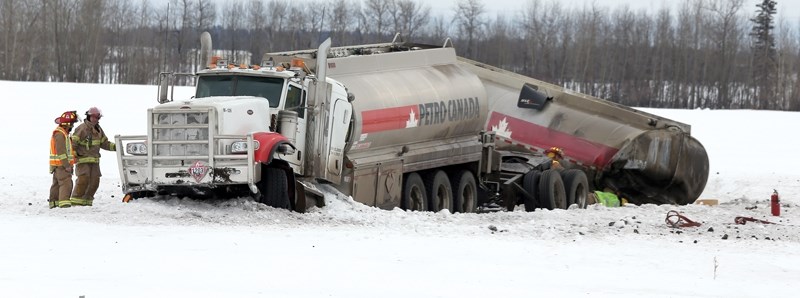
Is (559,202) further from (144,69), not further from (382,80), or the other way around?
(144,69)

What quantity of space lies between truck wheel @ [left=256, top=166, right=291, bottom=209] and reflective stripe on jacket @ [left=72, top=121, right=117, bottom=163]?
2.51m

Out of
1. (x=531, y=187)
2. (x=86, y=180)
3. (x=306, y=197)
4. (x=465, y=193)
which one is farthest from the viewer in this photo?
(x=465, y=193)

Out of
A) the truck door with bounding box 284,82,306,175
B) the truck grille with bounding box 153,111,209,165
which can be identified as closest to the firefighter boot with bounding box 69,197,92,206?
the truck grille with bounding box 153,111,209,165

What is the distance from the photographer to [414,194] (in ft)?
73.8

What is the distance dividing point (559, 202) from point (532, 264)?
9.68 meters

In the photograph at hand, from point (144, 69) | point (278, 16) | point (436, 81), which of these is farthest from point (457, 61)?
point (278, 16)

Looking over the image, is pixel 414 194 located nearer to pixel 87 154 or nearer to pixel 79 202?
pixel 87 154

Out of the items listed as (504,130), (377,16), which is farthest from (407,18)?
(504,130)

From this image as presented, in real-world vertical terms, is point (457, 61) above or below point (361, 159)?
above

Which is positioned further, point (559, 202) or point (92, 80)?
point (92, 80)

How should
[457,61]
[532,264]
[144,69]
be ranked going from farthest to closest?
[144,69]
[457,61]
[532,264]

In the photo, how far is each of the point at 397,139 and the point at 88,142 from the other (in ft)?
17.4

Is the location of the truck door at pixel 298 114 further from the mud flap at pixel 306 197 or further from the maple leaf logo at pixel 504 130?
the maple leaf logo at pixel 504 130

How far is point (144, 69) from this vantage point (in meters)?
86.0
